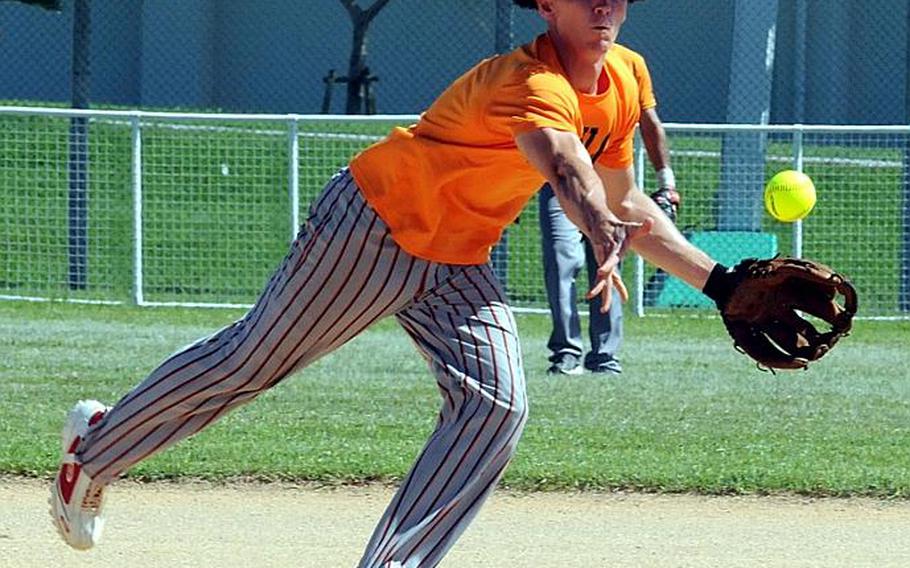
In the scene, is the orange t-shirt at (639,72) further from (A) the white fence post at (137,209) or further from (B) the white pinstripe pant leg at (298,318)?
(A) the white fence post at (137,209)

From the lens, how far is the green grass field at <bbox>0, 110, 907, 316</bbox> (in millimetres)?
12203

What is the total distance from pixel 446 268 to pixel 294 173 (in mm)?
7957

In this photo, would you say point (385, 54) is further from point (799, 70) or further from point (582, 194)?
point (582, 194)

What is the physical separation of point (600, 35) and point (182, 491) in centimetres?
291

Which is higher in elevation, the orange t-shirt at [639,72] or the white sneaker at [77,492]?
Result: the orange t-shirt at [639,72]

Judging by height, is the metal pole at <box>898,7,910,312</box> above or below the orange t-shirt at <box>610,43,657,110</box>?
below

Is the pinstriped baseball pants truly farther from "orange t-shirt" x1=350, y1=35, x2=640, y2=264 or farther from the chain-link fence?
the chain-link fence

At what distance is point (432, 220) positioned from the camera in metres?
4.16

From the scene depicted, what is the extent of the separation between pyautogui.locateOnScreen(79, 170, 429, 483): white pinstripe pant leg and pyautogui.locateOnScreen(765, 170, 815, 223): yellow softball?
19.8ft

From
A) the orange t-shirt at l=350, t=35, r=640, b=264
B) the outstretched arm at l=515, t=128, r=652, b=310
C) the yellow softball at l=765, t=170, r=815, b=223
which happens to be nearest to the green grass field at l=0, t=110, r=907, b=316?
the yellow softball at l=765, t=170, r=815, b=223

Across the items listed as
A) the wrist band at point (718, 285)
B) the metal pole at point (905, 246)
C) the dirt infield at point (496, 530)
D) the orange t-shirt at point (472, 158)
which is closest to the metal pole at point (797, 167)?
the metal pole at point (905, 246)

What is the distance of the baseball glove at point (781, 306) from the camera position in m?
4.31

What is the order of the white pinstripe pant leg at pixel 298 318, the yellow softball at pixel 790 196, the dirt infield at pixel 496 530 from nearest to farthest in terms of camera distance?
1. the white pinstripe pant leg at pixel 298 318
2. the dirt infield at pixel 496 530
3. the yellow softball at pixel 790 196

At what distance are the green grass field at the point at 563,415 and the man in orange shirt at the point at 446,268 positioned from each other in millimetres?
2108
